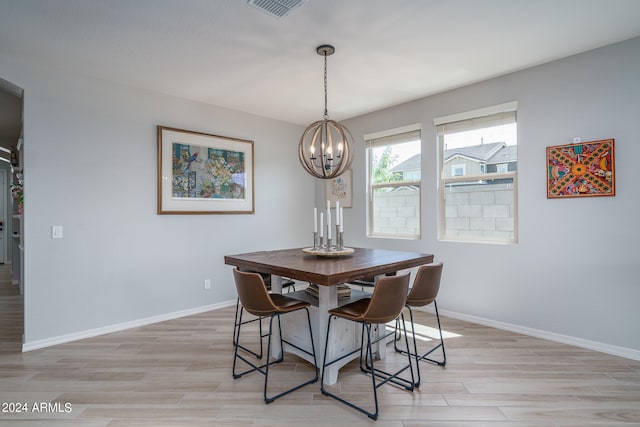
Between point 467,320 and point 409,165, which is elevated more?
point 409,165

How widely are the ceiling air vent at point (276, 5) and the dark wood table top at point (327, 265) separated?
1683 millimetres

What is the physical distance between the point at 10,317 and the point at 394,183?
189 inches

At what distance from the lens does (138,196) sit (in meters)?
3.59

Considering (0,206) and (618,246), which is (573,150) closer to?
(618,246)

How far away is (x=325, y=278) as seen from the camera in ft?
6.39

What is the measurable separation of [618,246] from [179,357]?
12.1 ft

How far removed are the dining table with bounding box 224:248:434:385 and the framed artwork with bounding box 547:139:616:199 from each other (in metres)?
1.41

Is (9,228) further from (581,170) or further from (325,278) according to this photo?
(581,170)

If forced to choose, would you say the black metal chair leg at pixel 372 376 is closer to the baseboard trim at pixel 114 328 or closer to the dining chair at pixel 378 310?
the dining chair at pixel 378 310

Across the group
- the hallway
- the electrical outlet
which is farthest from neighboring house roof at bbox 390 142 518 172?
the hallway

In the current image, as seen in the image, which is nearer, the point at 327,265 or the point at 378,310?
the point at 378,310

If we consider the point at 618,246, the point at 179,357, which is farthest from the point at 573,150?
the point at 179,357

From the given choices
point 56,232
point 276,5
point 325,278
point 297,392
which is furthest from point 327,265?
point 56,232

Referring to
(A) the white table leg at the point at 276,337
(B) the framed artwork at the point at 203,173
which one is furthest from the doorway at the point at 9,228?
(A) the white table leg at the point at 276,337
